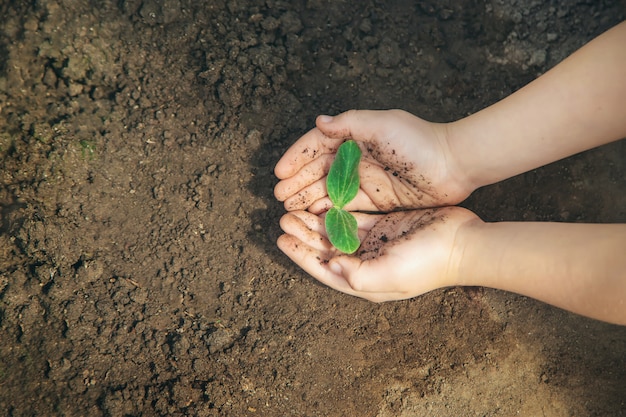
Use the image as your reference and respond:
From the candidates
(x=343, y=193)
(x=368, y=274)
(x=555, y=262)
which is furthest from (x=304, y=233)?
(x=555, y=262)

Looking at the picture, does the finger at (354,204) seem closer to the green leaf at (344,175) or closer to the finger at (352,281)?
the green leaf at (344,175)

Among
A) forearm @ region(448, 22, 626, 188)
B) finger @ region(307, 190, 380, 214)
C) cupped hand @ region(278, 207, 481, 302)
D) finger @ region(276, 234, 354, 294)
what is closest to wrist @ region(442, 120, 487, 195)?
forearm @ region(448, 22, 626, 188)

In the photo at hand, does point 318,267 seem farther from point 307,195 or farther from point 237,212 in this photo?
point 237,212

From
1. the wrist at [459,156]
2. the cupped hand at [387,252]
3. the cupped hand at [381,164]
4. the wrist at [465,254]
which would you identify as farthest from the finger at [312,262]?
the wrist at [459,156]

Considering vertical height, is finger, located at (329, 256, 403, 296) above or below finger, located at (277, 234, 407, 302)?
above

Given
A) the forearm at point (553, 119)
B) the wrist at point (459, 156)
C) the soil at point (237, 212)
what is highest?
the forearm at point (553, 119)

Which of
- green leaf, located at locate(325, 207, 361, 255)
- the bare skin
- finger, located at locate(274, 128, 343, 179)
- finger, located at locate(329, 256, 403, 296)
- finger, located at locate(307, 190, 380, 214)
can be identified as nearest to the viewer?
the bare skin

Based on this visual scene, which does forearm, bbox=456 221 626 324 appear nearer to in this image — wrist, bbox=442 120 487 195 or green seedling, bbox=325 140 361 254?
wrist, bbox=442 120 487 195

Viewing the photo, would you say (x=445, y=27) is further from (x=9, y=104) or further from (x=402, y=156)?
(x=9, y=104)

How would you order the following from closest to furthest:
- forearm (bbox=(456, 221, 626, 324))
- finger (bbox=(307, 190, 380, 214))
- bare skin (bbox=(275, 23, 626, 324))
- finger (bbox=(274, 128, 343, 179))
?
forearm (bbox=(456, 221, 626, 324)) < bare skin (bbox=(275, 23, 626, 324)) < finger (bbox=(274, 128, 343, 179)) < finger (bbox=(307, 190, 380, 214))

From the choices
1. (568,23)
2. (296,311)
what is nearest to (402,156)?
(296,311)
